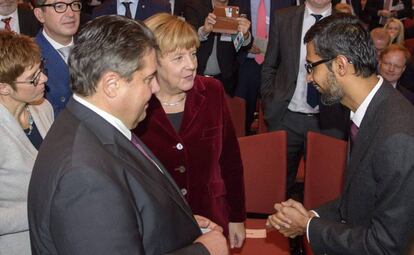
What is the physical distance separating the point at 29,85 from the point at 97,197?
3.89 ft

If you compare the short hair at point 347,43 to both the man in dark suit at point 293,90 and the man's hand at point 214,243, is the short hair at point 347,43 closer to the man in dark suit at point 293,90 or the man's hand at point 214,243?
the man's hand at point 214,243

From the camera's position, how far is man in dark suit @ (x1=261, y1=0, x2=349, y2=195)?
3625 millimetres

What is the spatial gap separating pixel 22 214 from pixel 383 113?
4.90 feet

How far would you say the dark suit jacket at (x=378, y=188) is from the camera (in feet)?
5.51

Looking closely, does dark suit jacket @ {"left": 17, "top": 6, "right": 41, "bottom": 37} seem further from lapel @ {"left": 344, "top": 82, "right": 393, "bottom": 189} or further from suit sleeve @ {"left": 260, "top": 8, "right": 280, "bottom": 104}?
lapel @ {"left": 344, "top": 82, "right": 393, "bottom": 189}

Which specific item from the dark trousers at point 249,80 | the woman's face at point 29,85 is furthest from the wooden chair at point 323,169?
the woman's face at point 29,85

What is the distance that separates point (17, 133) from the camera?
2238 mm

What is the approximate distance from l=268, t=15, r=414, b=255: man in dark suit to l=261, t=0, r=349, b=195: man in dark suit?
154cm

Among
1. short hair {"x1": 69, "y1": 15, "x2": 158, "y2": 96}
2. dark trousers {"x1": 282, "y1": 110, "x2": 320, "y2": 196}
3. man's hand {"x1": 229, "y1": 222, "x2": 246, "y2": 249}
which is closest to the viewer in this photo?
short hair {"x1": 69, "y1": 15, "x2": 158, "y2": 96}

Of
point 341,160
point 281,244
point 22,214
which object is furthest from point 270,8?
point 22,214

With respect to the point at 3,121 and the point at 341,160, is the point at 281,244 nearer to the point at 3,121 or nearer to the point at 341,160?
the point at 341,160

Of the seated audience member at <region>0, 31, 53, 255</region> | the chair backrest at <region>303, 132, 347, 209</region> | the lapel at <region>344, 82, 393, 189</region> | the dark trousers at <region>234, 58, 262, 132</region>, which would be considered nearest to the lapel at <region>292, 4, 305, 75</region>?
the chair backrest at <region>303, 132, 347, 209</region>

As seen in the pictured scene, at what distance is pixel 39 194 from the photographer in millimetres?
1396

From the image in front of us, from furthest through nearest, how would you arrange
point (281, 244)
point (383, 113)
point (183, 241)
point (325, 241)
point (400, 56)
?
point (400, 56) → point (281, 244) → point (325, 241) → point (383, 113) → point (183, 241)
